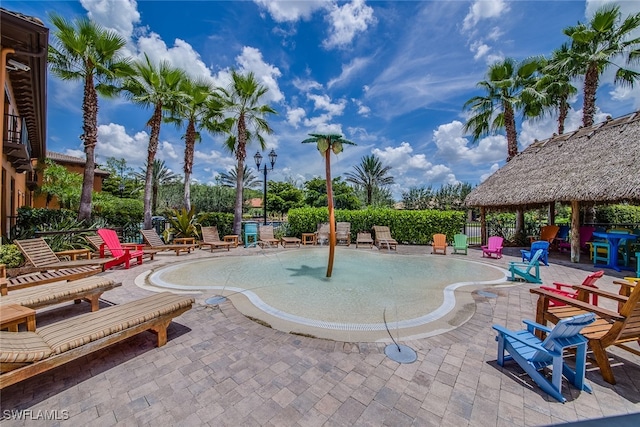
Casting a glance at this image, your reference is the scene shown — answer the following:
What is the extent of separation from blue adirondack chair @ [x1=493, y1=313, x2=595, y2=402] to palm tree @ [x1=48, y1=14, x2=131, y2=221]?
48.6ft

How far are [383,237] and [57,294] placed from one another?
40.5 feet

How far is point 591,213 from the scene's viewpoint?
14.7 metres

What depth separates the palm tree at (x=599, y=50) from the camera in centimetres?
1269

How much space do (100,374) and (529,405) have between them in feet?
14.8

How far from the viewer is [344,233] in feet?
46.7

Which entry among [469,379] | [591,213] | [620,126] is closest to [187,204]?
[469,379]

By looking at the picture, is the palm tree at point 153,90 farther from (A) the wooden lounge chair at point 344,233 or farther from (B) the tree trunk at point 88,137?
(A) the wooden lounge chair at point 344,233

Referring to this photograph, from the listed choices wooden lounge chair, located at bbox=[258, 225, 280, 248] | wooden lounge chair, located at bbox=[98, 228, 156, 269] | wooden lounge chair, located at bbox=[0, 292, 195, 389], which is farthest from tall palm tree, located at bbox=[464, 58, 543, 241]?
wooden lounge chair, located at bbox=[98, 228, 156, 269]

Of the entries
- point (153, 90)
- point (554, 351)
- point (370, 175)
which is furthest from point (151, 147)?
point (370, 175)

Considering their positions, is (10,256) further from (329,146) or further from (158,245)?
(329,146)

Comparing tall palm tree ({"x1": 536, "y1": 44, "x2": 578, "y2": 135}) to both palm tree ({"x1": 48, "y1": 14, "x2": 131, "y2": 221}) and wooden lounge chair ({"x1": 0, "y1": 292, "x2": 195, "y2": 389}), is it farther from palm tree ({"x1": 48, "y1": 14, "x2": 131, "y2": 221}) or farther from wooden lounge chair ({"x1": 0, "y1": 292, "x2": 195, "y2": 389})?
palm tree ({"x1": 48, "y1": 14, "x2": 131, "y2": 221})

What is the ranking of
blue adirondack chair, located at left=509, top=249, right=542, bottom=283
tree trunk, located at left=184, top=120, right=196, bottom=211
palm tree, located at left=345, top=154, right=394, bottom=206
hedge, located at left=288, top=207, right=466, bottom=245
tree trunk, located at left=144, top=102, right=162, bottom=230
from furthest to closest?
palm tree, located at left=345, top=154, right=394, bottom=206
tree trunk, located at left=184, top=120, right=196, bottom=211
hedge, located at left=288, top=207, right=466, bottom=245
tree trunk, located at left=144, top=102, right=162, bottom=230
blue adirondack chair, located at left=509, top=249, right=542, bottom=283

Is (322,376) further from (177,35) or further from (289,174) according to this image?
(289,174)

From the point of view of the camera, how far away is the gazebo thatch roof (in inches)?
351
